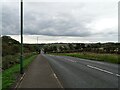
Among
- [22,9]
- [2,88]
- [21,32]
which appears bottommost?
[2,88]

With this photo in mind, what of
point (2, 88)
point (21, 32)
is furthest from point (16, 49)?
point (2, 88)

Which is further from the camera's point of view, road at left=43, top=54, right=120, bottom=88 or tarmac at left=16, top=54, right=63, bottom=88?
tarmac at left=16, top=54, right=63, bottom=88

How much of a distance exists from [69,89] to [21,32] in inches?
425

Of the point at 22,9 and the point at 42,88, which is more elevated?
the point at 22,9

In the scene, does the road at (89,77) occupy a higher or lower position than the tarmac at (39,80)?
higher

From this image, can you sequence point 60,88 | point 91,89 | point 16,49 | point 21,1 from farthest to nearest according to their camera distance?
point 16,49 → point 21,1 → point 60,88 → point 91,89

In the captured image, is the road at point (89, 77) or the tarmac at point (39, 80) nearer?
the road at point (89, 77)

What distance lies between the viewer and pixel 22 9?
20.6m

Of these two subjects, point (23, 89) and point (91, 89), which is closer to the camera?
point (91, 89)

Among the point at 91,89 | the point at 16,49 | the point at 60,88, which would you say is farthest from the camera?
the point at 16,49

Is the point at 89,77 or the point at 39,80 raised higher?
the point at 89,77

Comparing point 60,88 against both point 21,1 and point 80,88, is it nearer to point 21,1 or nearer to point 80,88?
point 80,88

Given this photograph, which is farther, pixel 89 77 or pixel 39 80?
pixel 89 77

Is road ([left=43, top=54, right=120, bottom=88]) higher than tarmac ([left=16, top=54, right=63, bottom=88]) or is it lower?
higher
